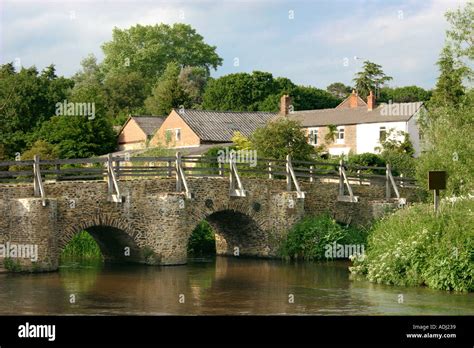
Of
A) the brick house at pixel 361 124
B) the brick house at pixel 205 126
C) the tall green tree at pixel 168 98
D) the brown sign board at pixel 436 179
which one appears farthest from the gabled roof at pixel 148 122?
the brown sign board at pixel 436 179

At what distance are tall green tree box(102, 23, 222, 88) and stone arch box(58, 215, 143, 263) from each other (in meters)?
65.2

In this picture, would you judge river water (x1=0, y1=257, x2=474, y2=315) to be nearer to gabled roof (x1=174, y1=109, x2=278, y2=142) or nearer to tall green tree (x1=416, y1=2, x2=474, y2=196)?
tall green tree (x1=416, y1=2, x2=474, y2=196)

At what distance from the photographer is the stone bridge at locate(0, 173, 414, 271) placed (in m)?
26.9

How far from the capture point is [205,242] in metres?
37.0

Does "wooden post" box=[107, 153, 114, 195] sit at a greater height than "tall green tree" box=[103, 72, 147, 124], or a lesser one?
lesser

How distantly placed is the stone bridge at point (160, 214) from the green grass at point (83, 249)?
1.59m

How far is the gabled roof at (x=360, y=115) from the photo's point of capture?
60281 millimetres

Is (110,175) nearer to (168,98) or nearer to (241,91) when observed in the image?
(168,98)

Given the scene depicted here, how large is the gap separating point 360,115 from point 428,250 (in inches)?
1577

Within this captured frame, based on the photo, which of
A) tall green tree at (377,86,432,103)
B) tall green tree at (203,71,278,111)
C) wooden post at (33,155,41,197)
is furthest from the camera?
tall green tree at (377,86,432,103)

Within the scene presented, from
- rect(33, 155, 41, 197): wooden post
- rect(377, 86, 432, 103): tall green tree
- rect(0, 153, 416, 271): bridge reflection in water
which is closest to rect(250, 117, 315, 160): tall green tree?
rect(0, 153, 416, 271): bridge reflection in water

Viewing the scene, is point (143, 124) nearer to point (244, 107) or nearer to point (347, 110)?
point (347, 110)
